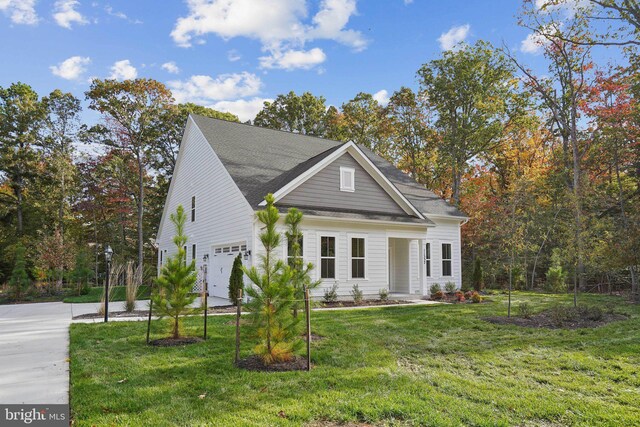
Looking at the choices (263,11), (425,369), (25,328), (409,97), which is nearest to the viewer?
(425,369)

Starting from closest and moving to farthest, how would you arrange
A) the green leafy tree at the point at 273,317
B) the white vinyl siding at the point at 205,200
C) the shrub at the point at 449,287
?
the green leafy tree at the point at 273,317 → the white vinyl siding at the point at 205,200 → the shrub at the point at 449,287

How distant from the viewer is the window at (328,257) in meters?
14.1

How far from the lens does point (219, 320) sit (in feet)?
31.6

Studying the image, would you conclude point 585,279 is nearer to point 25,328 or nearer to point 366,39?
point 366,39

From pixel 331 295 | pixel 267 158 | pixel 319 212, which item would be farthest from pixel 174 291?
pixel 267 158

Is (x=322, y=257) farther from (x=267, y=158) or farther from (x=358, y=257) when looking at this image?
(x=267, y=158)

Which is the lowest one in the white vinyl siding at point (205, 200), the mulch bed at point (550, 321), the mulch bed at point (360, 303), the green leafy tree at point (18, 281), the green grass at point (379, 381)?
the mulch bed at point (360, 303)

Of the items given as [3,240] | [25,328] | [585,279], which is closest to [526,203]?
[585,279]

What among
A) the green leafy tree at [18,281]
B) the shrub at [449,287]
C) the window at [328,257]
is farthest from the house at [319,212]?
the green leafy tree at [18,281]

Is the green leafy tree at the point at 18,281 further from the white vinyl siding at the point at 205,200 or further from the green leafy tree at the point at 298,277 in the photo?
the green leafy tree at the point at 298,277

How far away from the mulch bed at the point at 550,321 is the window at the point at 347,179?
6.88 metres

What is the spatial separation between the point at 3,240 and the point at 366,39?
76.2 feet

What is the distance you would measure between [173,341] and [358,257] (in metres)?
8.58

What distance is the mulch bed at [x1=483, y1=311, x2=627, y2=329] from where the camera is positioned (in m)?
8.93
